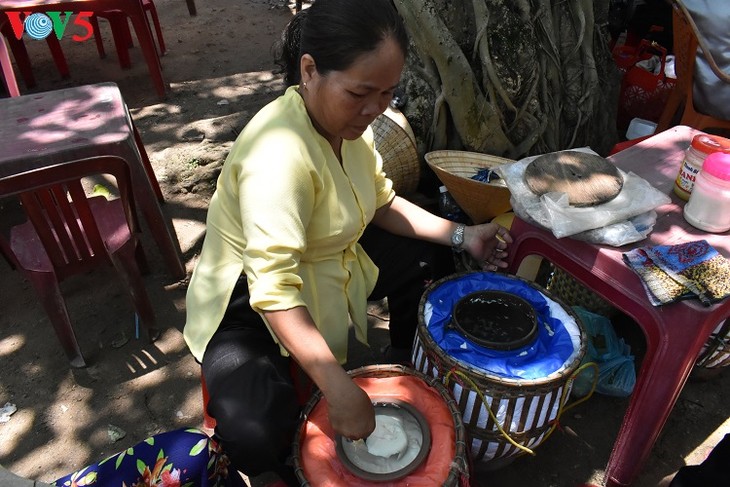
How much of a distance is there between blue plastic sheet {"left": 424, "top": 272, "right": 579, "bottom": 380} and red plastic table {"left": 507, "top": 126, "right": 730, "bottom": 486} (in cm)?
18

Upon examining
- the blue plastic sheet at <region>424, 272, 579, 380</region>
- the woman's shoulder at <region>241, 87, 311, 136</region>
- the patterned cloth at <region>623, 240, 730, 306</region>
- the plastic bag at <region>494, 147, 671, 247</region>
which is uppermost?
the woman's shoulder at <region>241, 87, 311, 136</region>

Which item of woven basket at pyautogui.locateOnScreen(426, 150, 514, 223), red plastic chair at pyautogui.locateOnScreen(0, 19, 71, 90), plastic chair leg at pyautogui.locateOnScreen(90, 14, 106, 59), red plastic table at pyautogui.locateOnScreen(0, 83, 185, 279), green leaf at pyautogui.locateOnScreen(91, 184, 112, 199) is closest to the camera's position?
red plastic table at pyautogui.locateOnScreen(0, 83, 185, 279)

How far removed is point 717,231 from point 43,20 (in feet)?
16.7

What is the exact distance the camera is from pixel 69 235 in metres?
2.54

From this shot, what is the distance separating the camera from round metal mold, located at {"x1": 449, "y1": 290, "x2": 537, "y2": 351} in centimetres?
172

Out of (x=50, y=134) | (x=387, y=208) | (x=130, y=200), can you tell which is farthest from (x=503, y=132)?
(x=50, y=134)

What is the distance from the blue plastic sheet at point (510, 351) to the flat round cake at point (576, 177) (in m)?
0.38

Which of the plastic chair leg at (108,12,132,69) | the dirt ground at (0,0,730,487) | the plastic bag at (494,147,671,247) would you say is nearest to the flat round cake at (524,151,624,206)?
the plastic bag at (494,147,671,247)

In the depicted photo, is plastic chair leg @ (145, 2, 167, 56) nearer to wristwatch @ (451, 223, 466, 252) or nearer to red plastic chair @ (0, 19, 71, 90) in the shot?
red plastic chair @ (0, 19, 71, 90)

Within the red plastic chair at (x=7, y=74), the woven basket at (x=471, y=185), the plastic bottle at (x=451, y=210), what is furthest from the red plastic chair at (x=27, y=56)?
the plastic bottle at (x=451, y=210)

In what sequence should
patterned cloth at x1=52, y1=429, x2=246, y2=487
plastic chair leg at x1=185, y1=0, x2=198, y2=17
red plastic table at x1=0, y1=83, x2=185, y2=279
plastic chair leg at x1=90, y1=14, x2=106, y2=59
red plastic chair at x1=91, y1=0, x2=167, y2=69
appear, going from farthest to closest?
plastic chair leg at x1=185, y1=0, x2=198, y2=17
plastic chair leg at x1=90, y1=14, x2=106, y2=59
red plastic chair at x1=91, y1=0, x2=167, y2=69
red plastic table at x1=0, y1=83, x2=185, y2=279
patterned cloth at x1=52, y1=429, x2=246, y2=487

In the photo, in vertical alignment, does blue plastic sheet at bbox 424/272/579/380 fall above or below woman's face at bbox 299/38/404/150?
below

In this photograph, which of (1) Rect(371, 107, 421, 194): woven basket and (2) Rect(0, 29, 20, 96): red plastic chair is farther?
(2) Rect(0, 29, 20, 96): red plastic chair

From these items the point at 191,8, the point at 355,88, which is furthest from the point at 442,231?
the point at 191,8
